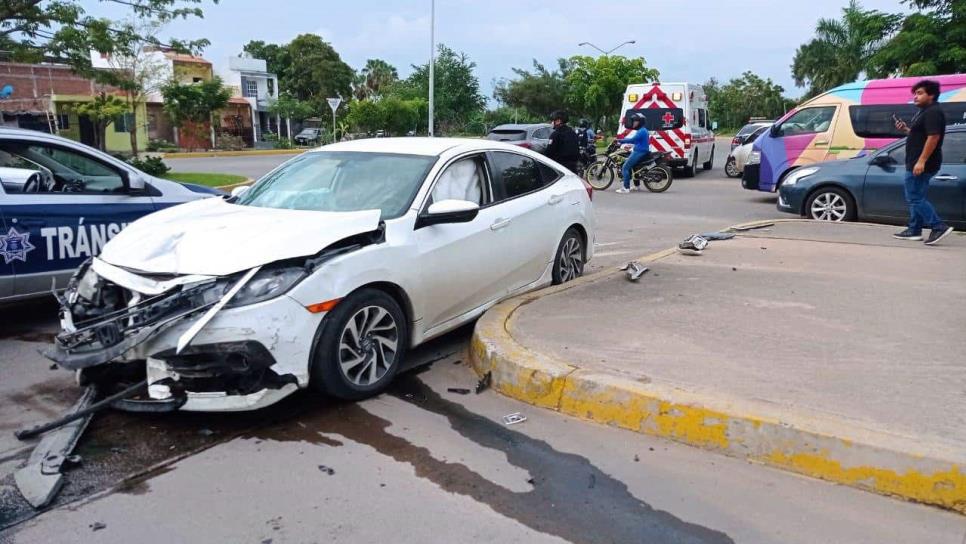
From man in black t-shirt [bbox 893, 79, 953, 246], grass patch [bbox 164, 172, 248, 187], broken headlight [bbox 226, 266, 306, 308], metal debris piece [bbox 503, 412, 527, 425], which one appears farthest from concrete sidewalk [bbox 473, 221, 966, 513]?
grass patch [bbox 164, 172, 248, 187]

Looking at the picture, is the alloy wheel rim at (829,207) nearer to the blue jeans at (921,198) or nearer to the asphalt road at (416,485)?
the blue jeans at (921,198)

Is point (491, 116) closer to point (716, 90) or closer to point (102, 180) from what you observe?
point (716, 90)

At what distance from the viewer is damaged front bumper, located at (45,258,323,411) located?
3787mm

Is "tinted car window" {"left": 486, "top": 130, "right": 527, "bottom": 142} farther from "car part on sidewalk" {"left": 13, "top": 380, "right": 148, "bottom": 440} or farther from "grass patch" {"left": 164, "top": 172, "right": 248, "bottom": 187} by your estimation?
"car part on sidewalk" {"left": 13, "top": 380, "right": 148, "bottom": 440}

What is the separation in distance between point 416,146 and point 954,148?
8041 millimetres

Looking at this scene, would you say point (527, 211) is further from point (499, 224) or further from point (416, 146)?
point (416, 146)

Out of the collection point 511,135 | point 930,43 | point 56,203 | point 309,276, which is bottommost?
point 309,276

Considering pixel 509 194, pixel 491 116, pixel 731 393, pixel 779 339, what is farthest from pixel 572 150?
pixel 491 116

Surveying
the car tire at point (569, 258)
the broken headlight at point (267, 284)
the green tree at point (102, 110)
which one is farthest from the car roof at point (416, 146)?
the green tree at point (102, 110)

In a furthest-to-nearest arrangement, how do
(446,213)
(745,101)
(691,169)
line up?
(745,101) < (691,169) < (446,213)

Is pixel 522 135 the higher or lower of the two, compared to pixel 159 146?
higher

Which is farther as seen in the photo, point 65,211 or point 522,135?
point 522,135

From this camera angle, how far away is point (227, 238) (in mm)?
4215

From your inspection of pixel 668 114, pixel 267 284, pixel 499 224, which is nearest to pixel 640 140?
pixel 668 114
